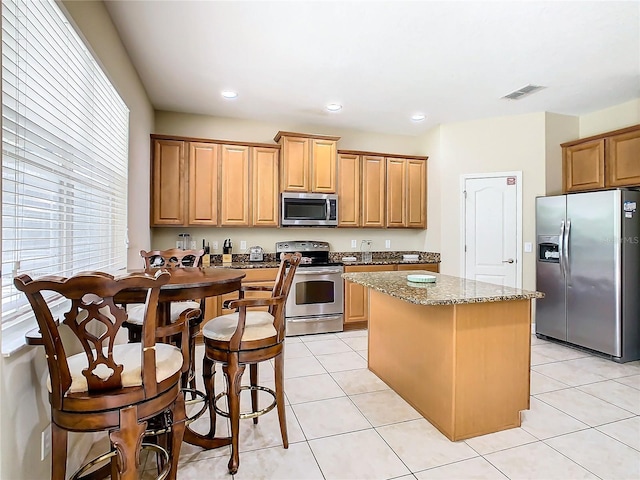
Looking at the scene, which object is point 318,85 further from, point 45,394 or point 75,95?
point 45,394

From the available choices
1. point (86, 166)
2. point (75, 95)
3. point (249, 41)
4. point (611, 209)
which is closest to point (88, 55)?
point (75, 95)

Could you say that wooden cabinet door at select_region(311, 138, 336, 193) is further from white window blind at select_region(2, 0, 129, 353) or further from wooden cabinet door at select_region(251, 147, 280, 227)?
white window blind at select_region(2, 0, 129, 353)

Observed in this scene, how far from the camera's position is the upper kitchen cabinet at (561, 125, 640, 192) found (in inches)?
144

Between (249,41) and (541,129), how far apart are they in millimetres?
3549

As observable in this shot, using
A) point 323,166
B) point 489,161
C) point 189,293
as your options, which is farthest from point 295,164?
point 189,293

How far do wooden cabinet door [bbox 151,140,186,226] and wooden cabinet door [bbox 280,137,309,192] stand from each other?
1.18 m

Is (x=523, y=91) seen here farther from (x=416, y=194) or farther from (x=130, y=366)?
(x=130, y=366)

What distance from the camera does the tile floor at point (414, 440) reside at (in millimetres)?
1811

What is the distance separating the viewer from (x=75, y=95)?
1.91 meters

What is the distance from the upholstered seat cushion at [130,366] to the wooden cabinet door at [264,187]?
9.34 feet

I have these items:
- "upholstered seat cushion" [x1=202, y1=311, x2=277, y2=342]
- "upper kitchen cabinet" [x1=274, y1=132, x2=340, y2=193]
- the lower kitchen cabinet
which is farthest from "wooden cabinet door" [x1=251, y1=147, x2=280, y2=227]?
"upholstered seat cushion" [x1=202, y1=311, x2=277, y2=342]

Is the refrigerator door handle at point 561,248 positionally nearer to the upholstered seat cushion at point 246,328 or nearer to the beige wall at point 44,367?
the upholstered seat cushion at point 246,328

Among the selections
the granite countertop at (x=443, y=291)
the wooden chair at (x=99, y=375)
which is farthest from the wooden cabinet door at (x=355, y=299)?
the wooden chair at (x=99, y=375)

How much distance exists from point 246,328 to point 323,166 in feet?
9.65
